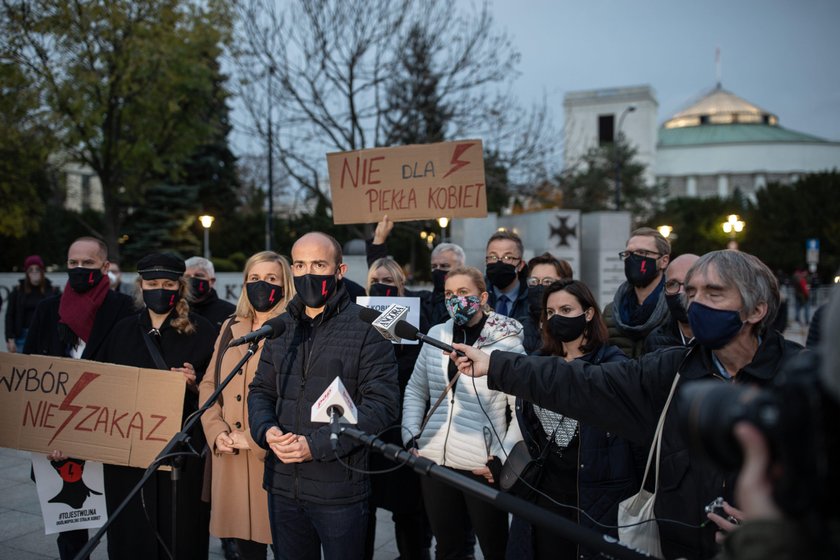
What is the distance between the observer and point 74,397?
155 inches

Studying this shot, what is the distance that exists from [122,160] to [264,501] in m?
20.1

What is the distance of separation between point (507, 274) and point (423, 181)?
109 centimetres

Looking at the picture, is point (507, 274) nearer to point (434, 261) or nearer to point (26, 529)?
point (434, 261)

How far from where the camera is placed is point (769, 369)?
2498 mm

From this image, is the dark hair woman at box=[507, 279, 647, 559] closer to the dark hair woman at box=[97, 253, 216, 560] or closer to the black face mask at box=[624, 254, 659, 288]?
the black face mask at box=[624, 254, 659, 288]

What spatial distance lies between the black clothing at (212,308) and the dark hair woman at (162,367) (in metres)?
0.97

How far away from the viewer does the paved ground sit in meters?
5.06

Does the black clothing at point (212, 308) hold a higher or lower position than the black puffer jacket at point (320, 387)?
higher

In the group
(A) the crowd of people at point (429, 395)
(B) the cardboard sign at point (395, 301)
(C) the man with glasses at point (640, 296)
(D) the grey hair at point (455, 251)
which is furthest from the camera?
(D) the grey hair at point (455, 251)

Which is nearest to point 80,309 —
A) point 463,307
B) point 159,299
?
point 159,299

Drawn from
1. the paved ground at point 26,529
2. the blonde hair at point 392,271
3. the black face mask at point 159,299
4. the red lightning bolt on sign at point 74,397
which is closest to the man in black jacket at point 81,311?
the black face mask at point 159,299

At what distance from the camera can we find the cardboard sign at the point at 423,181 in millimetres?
5707

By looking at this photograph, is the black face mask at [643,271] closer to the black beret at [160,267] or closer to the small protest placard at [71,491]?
the black beret at [160,267]

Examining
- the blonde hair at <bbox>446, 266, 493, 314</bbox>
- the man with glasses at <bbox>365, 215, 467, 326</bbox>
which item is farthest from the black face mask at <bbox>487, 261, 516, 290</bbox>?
the blonde hair at <bbox>446, 266, 493, 314</bbox>
